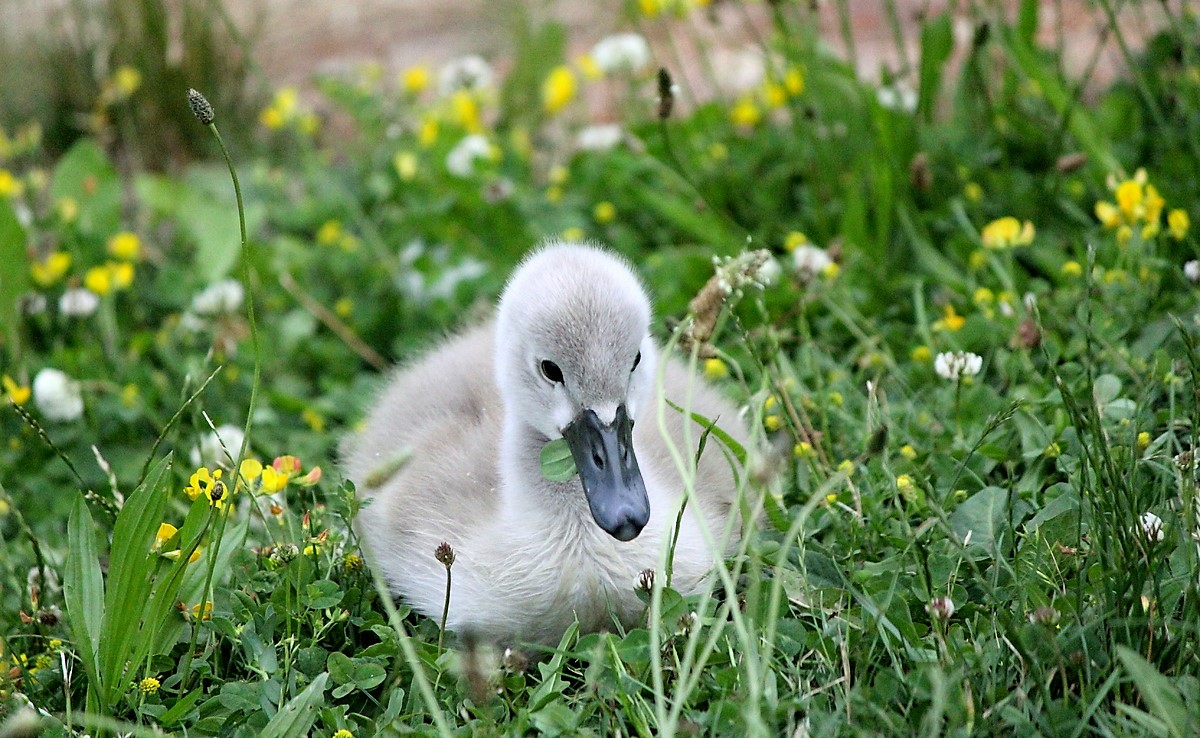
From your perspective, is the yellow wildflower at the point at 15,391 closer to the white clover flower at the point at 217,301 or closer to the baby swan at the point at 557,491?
the white clover flower at the point at 217,301

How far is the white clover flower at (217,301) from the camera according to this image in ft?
12.1

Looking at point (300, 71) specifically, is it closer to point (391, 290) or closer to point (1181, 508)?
point (391, 290)

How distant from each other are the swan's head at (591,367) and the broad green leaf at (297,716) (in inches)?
21.4

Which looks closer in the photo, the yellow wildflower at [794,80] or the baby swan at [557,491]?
the baby swan at [557,491]

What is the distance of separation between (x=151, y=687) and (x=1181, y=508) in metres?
1.72

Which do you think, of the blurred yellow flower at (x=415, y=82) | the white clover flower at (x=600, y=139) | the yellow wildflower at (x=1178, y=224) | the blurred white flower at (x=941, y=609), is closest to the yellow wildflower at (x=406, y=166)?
the blurred yellow flower at (x=415, y=82)

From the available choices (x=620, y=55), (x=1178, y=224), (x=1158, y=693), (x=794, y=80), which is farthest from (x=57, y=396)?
(x=1178, y=224)

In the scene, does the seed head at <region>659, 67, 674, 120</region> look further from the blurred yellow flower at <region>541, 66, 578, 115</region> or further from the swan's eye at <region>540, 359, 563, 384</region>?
the blurred yellow flower at <region>541, 66, 578, 115</region>

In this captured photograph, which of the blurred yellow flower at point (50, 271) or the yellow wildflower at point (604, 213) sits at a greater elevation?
the yellow wildflower at point (604, 213)

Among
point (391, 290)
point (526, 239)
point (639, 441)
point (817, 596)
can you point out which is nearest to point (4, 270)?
point (391, 290)

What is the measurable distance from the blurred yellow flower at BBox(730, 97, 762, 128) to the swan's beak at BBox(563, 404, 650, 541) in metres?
2.30

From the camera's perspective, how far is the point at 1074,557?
2.00m

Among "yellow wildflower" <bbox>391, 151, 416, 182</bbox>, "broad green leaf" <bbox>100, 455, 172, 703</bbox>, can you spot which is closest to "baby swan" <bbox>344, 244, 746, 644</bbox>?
"broad green leaf" <bbox>100, 455, 172, 703</bbox>

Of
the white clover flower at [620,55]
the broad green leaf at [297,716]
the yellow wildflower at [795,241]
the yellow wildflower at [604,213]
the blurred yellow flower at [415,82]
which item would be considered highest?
the blurred yellow flower at [415,82]
